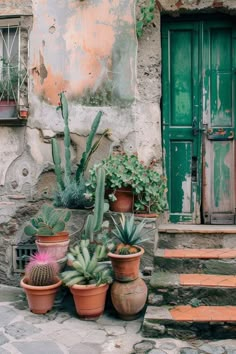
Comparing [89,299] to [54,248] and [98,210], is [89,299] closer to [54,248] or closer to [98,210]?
[54,248]

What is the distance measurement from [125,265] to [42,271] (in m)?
0.75

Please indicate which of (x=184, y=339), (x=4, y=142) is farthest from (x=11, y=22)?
(x=184, y=339)

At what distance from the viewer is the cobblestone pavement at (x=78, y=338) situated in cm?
328

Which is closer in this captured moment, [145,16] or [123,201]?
[123,201]

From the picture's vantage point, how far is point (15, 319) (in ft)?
12.6

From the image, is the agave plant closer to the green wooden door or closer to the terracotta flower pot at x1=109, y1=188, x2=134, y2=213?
the terracotta flower pot at x1=109, y1=188, x2=134, y2=213

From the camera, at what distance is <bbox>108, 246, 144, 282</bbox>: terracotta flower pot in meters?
3.81

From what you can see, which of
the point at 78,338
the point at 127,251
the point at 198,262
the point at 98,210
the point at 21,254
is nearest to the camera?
the point at 78,338

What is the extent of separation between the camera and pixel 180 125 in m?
5.03

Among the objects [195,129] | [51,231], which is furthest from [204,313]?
[195,129]

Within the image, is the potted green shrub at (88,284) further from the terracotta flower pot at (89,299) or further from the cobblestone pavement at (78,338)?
the cobblestone pavement at (78,338)

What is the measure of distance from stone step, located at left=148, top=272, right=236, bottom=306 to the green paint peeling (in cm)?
130

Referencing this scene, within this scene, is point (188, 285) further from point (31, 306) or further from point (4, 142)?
point (4, 142)

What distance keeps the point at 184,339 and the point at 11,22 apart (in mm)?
3821
